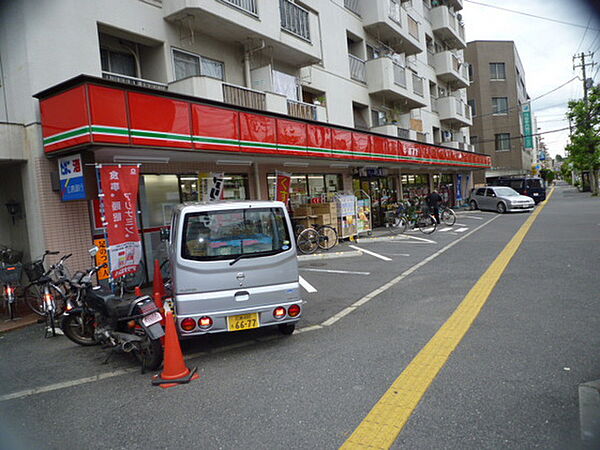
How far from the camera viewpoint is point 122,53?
9773mm

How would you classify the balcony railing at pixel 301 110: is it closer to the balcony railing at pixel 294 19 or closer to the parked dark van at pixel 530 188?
the balcony railing at pixel 294 19

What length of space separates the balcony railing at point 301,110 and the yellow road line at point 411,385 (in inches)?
360

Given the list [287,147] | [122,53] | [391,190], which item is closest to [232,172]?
[287,147]

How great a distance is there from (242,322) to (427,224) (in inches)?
498

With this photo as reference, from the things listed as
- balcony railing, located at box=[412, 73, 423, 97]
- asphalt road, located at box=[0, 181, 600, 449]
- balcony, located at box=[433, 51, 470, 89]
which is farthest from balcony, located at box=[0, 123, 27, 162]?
balcony, located at box=[433, 51, 470, 89]

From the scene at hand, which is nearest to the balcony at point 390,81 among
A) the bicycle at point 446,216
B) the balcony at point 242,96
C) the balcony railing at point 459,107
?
the balcony at point 242,96

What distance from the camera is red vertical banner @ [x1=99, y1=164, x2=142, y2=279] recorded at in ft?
23.3

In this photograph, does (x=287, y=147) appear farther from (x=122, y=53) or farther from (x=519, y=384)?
(x=519, y=384)

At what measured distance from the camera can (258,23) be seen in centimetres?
1144

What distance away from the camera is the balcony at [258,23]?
993cm

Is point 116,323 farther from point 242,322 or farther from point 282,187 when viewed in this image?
point 282,187

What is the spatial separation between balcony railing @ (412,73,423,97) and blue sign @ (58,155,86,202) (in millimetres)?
19002

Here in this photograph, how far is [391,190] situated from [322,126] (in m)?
9.95

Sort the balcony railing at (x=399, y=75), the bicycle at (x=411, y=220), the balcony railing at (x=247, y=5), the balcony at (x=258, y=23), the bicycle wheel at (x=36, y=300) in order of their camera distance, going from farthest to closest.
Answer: the balcony railing at (x=399, y=75), the bicycle at (x=411, y=220), the balcony railing at (x=247, y=5), the balcony at (x=258, y=23), the bicycle wheel at (x=36, y=300)
